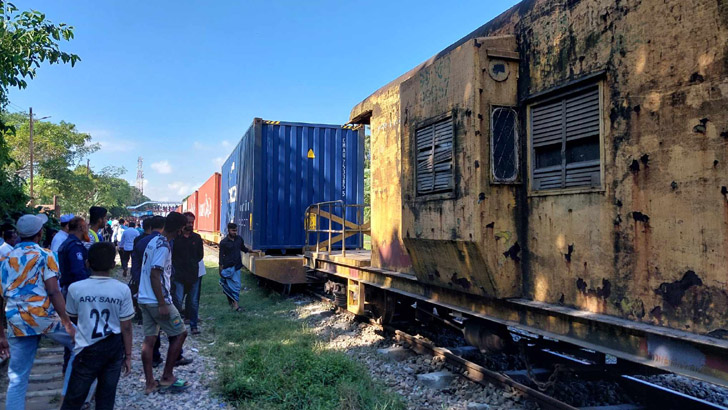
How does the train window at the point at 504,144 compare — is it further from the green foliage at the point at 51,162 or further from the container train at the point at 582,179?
the green foliage at the point at 51,162

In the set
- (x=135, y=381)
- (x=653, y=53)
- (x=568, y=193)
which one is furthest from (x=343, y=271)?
(x=653, y=53)

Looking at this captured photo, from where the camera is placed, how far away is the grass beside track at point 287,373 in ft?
13.3

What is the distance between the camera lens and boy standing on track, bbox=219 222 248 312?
841 cm

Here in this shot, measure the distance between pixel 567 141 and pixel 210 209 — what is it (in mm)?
19289

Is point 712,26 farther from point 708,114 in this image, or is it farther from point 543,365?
point 543,365

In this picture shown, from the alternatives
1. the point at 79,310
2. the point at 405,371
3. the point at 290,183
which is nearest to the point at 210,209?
the point at 290,183

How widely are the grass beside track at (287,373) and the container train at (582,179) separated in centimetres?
120

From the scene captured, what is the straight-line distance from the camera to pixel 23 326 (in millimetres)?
3268

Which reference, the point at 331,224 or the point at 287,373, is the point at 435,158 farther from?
the point at 331,224

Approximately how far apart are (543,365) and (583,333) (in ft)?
5.22

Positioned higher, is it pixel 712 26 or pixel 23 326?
pixel 712 26

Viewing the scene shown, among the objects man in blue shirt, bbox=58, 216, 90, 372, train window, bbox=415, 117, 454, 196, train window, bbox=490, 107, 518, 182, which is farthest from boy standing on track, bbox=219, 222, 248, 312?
train window, bbox=490, 107, 518, 182

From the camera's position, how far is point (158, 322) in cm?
431

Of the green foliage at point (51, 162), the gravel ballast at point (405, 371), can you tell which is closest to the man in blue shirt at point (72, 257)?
the gravel ballast at point (405, 371)
